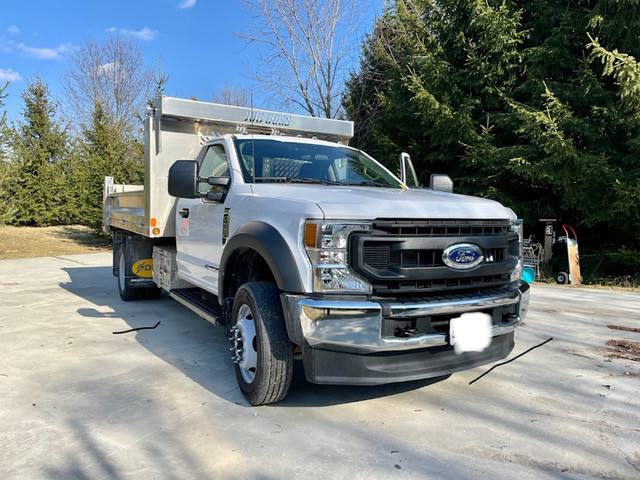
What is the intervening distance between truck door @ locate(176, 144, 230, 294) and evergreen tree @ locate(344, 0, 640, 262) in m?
7.35

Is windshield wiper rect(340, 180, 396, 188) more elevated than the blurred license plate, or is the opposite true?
windshield wiper rect(340, 180, 396, 188)

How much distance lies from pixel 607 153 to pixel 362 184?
7.69 meters

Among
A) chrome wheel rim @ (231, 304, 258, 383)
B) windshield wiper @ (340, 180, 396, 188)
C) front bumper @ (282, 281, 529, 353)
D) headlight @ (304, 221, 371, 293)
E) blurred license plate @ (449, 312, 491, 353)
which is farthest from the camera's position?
windshield wiper @ (340, 180, 396, 188)

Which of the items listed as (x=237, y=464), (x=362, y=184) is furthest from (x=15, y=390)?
(x=362, y=184)

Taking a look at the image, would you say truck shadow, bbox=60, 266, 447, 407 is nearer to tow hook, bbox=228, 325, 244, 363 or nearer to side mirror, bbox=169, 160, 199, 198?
tow hook, bbox=228, 325, 244, 363

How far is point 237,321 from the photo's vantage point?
3.41 meters

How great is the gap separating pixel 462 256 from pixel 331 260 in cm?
88

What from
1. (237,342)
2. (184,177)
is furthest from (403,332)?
(184,177)

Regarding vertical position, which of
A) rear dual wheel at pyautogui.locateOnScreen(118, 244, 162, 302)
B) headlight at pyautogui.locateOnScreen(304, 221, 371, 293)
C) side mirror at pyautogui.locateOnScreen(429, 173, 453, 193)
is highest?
side mirror at pyautogui.locateOnScreen(429, 173, 453, 193)

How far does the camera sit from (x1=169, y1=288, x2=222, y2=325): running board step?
13.0 feet

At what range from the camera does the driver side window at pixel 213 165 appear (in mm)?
4191

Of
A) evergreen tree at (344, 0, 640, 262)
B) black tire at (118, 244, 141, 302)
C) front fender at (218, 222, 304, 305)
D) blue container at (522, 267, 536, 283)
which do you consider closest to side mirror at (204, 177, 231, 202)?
front fender at (218, 222, 304, 305)

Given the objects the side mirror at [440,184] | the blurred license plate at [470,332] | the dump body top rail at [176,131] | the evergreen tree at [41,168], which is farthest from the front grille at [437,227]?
the evergreen tree at [41,168]

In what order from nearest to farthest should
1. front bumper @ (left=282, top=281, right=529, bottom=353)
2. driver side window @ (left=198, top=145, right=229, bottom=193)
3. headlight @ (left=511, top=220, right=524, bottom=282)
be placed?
1. front bumper @ (left=282, top=281, right=529, bottom=353)
2. headlight @ (left=511, top=220, right=524, bottom=282)
3. driver side window @ (left=198, top=145, right=229, bottom=193)
